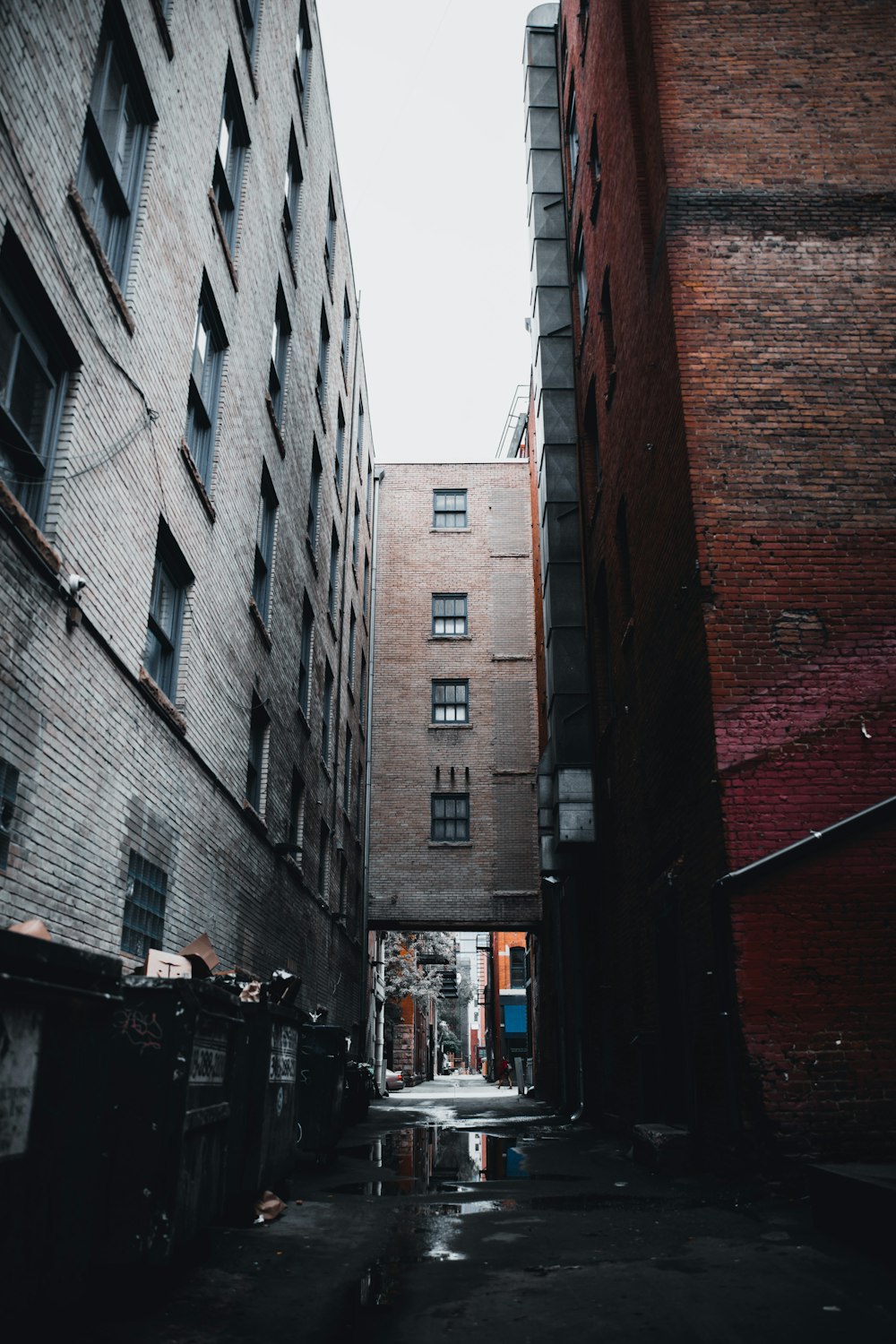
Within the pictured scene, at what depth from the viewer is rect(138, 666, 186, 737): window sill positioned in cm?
886

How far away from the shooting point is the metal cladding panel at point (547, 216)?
68.3 feet

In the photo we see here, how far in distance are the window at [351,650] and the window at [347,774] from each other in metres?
1.37

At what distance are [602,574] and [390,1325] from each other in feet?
42.5

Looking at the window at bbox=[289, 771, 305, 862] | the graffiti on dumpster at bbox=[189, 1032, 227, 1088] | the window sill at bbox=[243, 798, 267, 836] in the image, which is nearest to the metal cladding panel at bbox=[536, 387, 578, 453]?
the window at bbox=[289, 771, 305, 862]

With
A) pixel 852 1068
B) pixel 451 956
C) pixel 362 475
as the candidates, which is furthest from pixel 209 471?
pixel 451 956

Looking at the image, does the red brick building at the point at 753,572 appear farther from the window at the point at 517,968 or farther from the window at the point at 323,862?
the window at the point at 517,968

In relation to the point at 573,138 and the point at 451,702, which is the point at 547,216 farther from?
the point at 451,702

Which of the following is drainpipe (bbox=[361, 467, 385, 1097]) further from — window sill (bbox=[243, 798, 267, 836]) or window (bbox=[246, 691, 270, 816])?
window sill (bbox=[243, 798, 267, 836])

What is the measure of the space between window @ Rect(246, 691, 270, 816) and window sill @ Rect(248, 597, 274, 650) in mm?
939

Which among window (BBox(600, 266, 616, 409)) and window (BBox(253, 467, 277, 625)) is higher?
window (BBox(600, 266, 616, 409))

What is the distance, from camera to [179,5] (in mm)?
10703

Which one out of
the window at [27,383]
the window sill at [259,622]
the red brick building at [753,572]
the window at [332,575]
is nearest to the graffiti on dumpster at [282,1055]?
the red brick building at [753,572]

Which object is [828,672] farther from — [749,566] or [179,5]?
[179,5]

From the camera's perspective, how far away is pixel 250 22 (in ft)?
48.6
